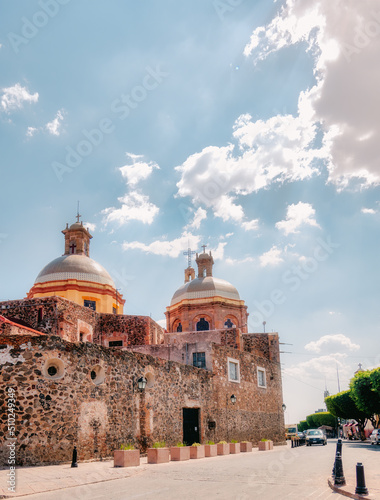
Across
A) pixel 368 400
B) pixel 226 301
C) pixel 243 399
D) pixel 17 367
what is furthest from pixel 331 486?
pixel 226 301

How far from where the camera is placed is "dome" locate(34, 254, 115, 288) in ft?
107

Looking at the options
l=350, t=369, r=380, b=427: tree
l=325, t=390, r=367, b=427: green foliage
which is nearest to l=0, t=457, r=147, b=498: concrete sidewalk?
l=350, t=369, r=380, b=427: tree

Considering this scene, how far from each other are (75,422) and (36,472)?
2691 mm

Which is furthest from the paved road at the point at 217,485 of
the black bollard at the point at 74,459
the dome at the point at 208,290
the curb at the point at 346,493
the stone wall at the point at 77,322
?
the dome at the point at 208,290

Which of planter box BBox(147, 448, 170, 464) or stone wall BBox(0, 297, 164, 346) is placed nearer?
planter box BBox(147, 448, 170, 464)

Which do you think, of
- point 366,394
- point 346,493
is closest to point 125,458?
point 346,493

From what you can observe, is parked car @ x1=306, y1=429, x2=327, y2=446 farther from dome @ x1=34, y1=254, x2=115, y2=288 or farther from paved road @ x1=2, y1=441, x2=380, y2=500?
paved road @ x1=2, y1=441, x2=380, y2=500

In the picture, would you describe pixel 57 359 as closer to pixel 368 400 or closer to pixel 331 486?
pixel 331 486

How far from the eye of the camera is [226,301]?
40031 millimetres

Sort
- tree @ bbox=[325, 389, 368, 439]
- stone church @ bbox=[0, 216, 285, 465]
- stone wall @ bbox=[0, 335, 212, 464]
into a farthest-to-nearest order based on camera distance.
→ tree @ bbox=[325, 389, 368, 439] → stone church @ bbox=[0, 216, 285, 465] → stone wall @ bbox=[0, 335, 212, 464]

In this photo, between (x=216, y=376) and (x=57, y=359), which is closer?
(x=57, y=359)

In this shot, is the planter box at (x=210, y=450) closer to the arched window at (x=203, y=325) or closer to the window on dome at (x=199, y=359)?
the window on dome at (x=199, y=359)

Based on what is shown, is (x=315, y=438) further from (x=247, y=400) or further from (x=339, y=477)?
(x=339, y=477)

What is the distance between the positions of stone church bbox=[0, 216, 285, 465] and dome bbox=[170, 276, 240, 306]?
0.10 m
